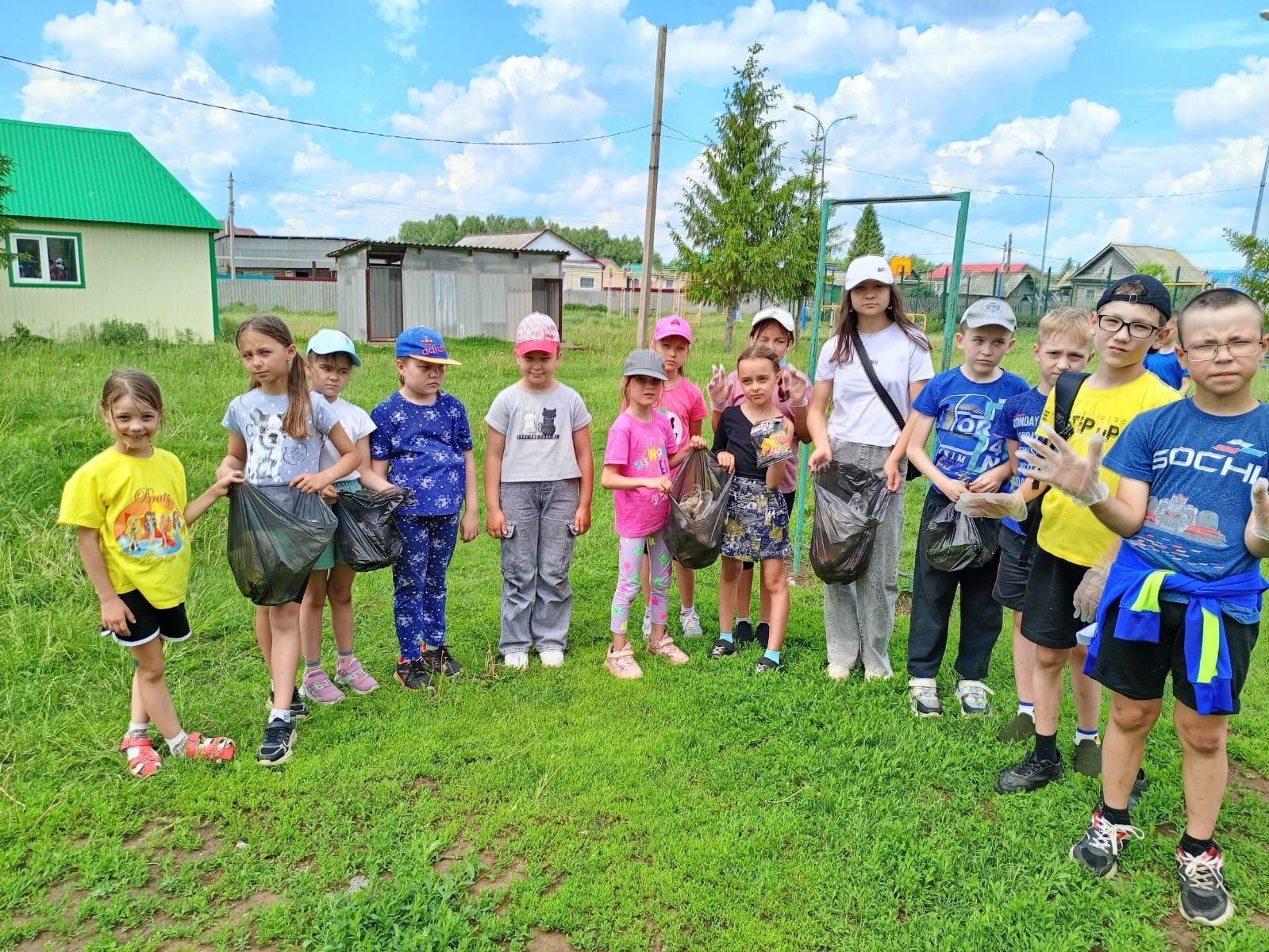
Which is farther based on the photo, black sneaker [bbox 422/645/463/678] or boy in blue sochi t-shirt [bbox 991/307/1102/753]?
black sneaker [bbox 422/645/463/678]

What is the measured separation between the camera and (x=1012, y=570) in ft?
10.6

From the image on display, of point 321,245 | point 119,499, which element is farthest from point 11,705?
point 321,245

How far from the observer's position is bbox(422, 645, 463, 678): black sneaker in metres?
3.89

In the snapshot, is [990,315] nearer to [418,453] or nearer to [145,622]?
[418,453]

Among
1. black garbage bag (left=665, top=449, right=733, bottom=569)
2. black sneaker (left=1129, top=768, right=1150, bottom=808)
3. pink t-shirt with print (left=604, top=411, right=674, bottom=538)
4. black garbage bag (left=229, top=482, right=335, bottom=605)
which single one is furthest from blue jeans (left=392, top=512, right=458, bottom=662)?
black sneaker (left=1129, top=768, right=1150, bottom=808)

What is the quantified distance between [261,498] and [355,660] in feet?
3.62

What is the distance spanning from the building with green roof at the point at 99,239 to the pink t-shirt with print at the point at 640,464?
1652 cm

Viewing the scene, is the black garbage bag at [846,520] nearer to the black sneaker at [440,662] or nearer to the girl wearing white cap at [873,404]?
the girl wearing white cap at [873,404]

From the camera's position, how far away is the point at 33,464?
6.06 metres

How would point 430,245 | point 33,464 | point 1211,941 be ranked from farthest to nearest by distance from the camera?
point 430,245, point 33,464, point 1211,941

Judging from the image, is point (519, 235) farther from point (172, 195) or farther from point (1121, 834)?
point (1121, 834)

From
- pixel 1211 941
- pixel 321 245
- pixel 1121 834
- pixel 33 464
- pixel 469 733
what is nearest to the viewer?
pixel 1211 941

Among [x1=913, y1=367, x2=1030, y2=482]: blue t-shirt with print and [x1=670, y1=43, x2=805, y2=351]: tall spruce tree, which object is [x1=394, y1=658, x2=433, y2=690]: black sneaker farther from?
[x1=670, y1=43, x2=805, y2=351]: tall spruce tree

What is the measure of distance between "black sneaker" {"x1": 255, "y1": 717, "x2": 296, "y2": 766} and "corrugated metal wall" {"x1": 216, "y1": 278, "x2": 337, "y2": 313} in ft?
118
